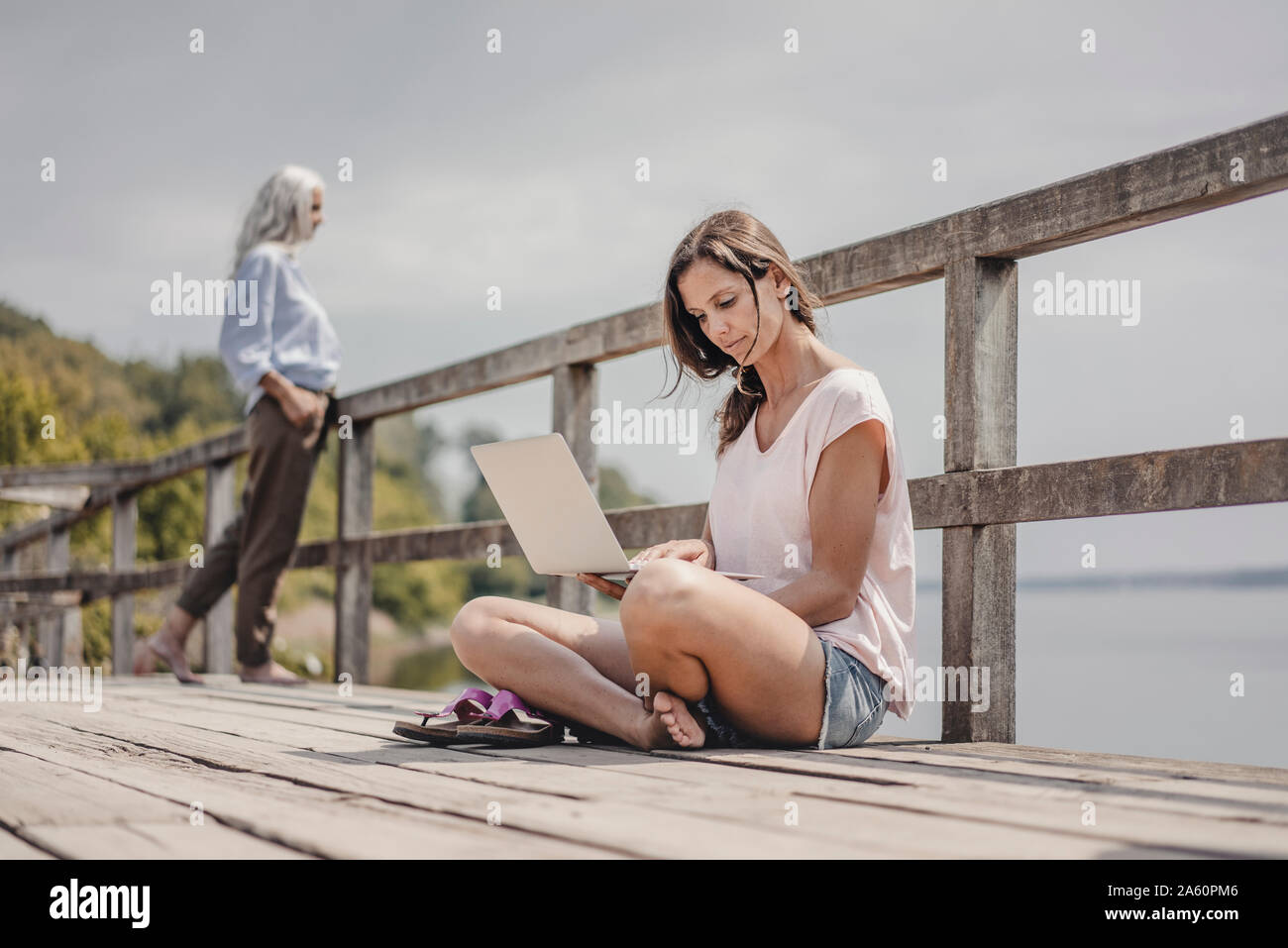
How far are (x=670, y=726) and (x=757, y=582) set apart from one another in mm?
325

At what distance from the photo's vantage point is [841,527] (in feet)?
6.50

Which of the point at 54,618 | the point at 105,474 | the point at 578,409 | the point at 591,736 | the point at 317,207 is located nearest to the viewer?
the point at 591,736

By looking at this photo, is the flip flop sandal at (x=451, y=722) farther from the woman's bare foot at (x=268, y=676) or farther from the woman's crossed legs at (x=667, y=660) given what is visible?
the woman's bare foot at (x=268, y=676)

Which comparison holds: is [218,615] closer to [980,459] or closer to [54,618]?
[54,618]

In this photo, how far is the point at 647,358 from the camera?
9.74 ft

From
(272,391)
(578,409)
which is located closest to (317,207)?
(272,391)

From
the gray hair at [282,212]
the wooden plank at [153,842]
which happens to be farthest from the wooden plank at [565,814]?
the gray hair at [282,212]

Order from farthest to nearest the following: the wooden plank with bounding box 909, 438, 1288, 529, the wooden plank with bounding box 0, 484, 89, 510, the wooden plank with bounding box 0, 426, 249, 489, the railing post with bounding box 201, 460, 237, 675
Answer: the wooden plank with bounding box 0, 484, 89, 510, the wooden plank with bounding box 0, 426, 249, 489, the railing post with bounding box 201, 460, 237, 675, the wooden plank with bounding box 909, 438, 1288, 529

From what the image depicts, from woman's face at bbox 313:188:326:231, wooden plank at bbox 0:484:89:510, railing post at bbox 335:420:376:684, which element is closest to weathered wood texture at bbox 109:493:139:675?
wooden plank at bbox 0:484:89:510

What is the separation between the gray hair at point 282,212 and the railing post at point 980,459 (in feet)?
8.74

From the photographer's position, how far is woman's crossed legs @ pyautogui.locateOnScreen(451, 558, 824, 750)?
187 cm

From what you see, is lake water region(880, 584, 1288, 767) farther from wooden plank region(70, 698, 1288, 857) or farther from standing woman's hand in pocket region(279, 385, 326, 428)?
standing woman's hand in pocket region(279, 385, 326, 428)
